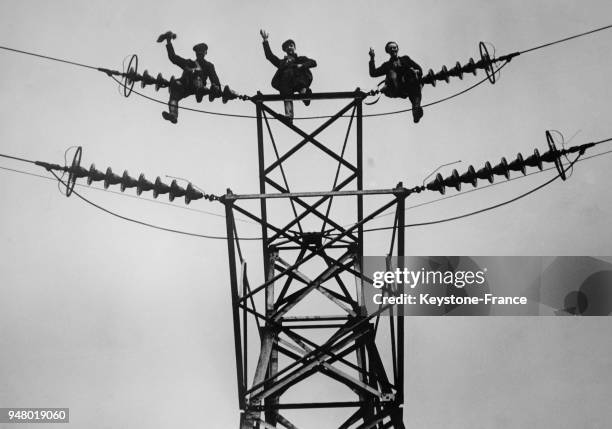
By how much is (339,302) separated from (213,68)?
14.0ft

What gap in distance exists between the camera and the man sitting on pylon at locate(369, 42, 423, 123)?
7.96 meters

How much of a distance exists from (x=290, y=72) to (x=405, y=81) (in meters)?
1.76

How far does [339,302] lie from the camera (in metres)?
7.54

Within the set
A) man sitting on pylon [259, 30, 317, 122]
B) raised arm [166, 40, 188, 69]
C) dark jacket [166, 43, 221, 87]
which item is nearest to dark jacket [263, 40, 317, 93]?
man sitting on pylon [259, 30, 317, 122]

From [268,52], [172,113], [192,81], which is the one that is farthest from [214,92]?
[268,52]

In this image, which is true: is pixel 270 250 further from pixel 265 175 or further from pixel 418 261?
pixel 418 261

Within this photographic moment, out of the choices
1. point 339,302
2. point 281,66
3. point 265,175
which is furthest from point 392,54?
point 339,302

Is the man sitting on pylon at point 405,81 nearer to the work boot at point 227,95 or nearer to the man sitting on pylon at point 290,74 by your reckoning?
the man sitting on pylon at point 290,74

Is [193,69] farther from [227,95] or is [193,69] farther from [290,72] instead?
[290,72]

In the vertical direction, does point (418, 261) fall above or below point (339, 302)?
above

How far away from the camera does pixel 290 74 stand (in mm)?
8117

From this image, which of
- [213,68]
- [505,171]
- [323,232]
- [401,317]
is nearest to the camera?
[505,171]

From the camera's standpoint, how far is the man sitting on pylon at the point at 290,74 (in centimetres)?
812

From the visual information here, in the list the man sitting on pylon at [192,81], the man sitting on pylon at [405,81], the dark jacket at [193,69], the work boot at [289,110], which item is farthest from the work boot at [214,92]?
the man sitting on pylon at [405,81]
